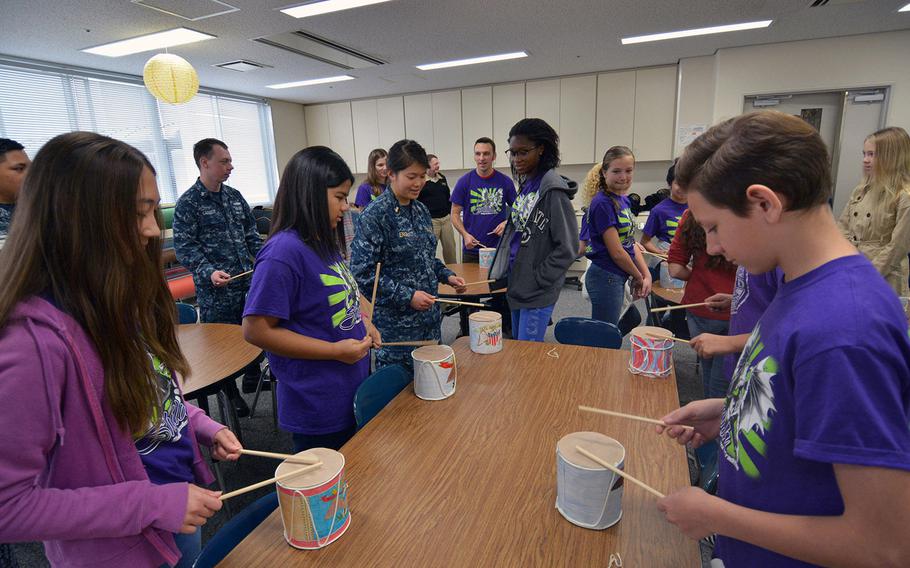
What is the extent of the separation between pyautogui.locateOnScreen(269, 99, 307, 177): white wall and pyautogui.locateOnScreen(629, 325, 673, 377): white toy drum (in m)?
7.24

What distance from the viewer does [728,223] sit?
2.34 feet

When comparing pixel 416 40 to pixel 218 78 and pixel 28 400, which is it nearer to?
pixel 218 78

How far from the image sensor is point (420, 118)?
23.8 feet

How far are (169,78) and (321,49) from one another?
158 cm

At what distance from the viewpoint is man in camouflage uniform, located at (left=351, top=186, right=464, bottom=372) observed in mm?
2064

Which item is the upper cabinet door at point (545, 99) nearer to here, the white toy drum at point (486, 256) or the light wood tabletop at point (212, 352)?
the white toy drum at point (486, 256)

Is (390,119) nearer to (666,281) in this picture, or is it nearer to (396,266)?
(666,281)

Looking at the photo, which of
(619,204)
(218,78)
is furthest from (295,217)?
(218,78)

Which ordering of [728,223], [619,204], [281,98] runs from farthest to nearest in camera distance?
[281,98]
[619,204]
[728,223]

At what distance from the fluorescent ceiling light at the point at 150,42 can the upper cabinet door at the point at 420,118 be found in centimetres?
358

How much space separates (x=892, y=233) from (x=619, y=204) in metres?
1.72

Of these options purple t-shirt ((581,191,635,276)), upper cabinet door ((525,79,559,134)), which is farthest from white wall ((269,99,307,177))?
purple t-shirt ((581,191,635,276))

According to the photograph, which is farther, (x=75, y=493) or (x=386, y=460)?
(x=386, y=460)

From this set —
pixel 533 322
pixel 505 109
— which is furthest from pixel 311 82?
pixel 533 322
